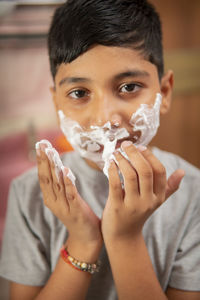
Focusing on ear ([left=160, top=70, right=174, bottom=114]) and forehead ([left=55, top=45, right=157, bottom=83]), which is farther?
ear ([left=160, top=70, right=174, bottom=114])

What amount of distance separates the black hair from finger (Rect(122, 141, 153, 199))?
0.19 metres

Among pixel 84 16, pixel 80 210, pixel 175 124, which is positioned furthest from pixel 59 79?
pixel 175 124

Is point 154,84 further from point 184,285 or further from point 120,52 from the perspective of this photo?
point 184,285

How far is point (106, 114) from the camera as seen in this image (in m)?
0.46

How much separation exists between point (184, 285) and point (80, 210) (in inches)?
10.4

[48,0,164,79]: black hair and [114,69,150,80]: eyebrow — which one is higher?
[48,0,164,79]: black hair

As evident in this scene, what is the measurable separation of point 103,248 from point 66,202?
0.63 feet

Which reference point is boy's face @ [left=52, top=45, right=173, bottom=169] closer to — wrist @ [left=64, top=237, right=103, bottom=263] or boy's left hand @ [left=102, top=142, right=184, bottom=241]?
boy's left hand @ [left=102, top=142, right=184, bottom=241]

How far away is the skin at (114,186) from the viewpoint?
0.43 metres

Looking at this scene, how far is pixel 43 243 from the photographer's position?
60 cm

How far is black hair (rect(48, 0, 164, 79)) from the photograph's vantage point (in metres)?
0.47

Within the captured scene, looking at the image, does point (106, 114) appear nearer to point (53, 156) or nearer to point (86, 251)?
point (53, 156)

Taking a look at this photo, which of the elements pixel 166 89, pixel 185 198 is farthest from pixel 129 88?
pixel 185 198

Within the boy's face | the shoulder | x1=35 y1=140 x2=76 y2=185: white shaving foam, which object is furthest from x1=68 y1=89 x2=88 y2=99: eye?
the shoulder
